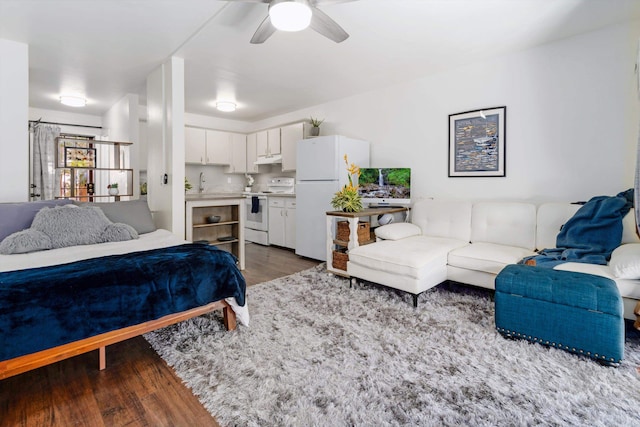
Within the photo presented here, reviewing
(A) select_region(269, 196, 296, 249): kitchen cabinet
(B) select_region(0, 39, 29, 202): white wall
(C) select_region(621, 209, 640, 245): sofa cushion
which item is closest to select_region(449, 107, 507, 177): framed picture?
(C) select_region(621, 209, 640, 245): sofa cushion

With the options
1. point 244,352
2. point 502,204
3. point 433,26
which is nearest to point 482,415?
point 244,352

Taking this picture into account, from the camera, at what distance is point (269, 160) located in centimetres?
591

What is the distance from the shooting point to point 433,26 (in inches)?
109

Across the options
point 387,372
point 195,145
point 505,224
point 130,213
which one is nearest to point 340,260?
point 505,224


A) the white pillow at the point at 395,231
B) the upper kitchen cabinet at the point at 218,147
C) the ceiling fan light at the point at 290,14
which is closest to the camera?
the ceiling fan light at the point at 290,14

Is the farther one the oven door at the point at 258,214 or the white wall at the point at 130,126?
the oven door at the point at 258,214

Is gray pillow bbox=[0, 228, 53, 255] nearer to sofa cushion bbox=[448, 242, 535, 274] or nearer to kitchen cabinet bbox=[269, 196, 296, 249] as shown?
kitchen cabinet bbox=[269, 196, 296, 249]

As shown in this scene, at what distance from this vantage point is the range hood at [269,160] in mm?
5764

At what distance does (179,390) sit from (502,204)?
322cm

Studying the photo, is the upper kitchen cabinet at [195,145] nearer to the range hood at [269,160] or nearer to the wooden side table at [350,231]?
the range hood at [269,160]

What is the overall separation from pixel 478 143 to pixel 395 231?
138 cm

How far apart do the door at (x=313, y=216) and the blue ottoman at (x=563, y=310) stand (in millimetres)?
2485

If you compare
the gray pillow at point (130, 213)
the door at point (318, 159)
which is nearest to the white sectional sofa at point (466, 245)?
the door at point (318, 159)

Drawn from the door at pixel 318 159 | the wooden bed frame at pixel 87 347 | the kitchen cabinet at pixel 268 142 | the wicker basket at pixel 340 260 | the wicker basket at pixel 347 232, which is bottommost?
the wooden bed frame at pixel 87 347
